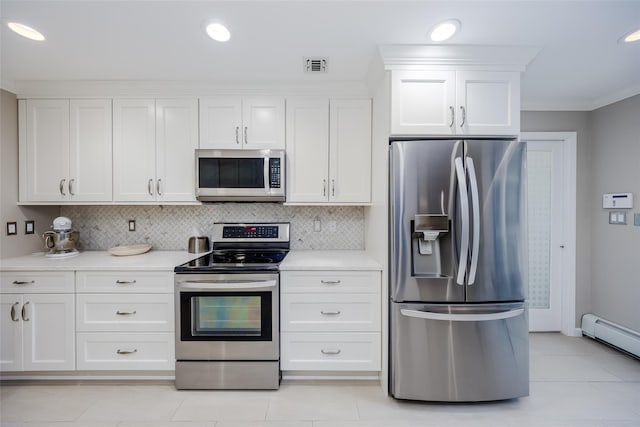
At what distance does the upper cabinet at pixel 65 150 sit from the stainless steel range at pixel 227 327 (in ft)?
3.99

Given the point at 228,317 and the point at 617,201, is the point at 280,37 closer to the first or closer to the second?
the point at 228,317

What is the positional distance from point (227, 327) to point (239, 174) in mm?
1183

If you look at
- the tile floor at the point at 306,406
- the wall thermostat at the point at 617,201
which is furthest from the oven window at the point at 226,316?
the wall thermostat at the point at 617,201

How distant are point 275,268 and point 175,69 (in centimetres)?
167

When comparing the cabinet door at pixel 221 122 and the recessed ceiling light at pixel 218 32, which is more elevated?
the recessed ceiling light at pixel 218 32

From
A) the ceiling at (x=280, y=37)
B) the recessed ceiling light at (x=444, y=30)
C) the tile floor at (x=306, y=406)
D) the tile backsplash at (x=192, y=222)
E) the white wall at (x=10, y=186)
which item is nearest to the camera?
the ceiling at (x=280, y=37)

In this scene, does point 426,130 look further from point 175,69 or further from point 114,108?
point 114,108

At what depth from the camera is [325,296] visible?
2.25 m

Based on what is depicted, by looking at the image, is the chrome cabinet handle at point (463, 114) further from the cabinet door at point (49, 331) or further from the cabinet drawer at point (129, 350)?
the cabinet door at point (49, 331)

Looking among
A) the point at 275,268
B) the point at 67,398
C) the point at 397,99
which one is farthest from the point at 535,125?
the point at 67,398

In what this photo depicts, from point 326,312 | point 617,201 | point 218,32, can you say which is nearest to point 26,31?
point 218,32

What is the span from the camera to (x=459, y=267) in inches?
77.3

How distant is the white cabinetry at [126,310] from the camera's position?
2.24 meters

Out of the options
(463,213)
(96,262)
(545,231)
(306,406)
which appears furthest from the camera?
(545,231)
